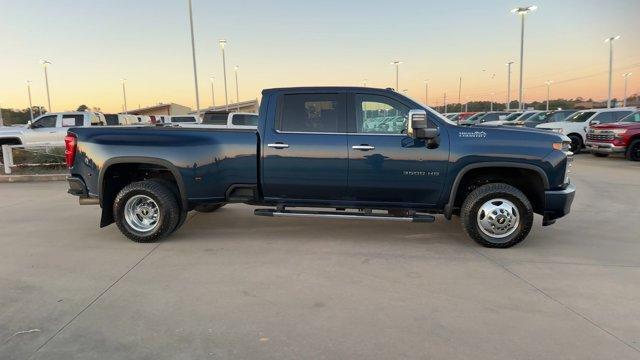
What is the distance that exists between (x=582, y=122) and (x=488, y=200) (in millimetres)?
15684

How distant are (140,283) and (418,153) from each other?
339 centimetres

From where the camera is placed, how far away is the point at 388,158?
5.62 metres

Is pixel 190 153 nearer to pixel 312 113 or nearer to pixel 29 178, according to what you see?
pixel 312 113

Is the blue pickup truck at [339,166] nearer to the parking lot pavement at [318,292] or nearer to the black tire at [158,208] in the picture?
the black tire at [158,208]

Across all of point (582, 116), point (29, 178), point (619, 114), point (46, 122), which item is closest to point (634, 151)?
point (619, 114)

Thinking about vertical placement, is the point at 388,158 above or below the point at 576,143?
above

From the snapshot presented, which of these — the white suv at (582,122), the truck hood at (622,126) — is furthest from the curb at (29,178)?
the truck hood at (622,126)

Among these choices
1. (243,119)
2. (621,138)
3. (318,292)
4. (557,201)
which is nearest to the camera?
(318,292)

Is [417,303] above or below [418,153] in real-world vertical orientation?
below

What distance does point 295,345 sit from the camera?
3.37m

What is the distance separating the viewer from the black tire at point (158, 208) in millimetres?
5949

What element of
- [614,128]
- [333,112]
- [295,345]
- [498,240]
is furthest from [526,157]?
[614,128]

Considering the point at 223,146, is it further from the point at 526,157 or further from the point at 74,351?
the point at 526,157

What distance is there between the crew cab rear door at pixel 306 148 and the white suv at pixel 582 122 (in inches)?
577
